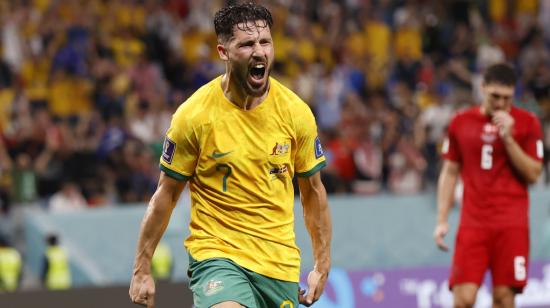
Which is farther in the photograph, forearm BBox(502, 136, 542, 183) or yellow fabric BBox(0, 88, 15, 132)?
yellow fabric BBox(0, 88, 15, 132)

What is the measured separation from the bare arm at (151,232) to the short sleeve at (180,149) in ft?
0.24

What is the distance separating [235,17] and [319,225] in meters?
1.16

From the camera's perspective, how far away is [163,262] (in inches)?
485

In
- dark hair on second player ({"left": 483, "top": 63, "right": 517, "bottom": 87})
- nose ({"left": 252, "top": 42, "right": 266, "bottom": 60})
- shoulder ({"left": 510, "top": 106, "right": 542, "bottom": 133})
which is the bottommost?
shoulder ({"left": 510, "top": 106, "right": 542, "bottom": 133})

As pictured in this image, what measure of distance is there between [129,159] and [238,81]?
8145mm

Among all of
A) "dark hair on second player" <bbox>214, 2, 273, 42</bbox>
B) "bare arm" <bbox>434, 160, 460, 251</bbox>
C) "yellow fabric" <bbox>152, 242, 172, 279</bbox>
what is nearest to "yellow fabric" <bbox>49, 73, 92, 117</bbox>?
"yellow fabric" <bbox>152, 242, 172, 279</bbox>

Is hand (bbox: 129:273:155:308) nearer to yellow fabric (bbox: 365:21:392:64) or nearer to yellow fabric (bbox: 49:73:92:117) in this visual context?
yellow fabric (bbox: 49:73:92:117)

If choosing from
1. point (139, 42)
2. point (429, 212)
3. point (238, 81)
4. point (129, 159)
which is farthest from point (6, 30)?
point (238, 81)

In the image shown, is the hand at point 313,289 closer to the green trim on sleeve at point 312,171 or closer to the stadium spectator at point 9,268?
the green trim on sleeve at point 312,171

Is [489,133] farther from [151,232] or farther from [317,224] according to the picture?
[151,232]

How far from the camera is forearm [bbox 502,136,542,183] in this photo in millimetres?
8023

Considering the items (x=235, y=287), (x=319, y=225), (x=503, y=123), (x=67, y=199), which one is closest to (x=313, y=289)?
(x=319, y=225)

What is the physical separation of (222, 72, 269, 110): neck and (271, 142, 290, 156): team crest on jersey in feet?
0.74

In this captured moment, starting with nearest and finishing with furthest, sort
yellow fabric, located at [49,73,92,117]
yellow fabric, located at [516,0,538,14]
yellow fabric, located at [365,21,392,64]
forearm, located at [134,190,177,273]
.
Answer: forearm, located at [134,190,177,273] → yellow fabric, located at [49,73,92,117] → yellow fabric, located at [365,21,392,64] → yellow fabric, located at [516,0,538,14]
